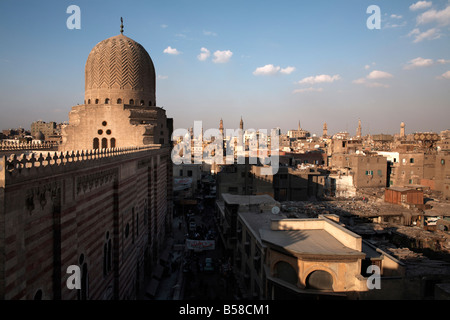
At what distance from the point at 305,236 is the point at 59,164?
9.91 m

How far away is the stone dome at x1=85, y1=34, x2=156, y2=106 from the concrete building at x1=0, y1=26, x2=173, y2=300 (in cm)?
7

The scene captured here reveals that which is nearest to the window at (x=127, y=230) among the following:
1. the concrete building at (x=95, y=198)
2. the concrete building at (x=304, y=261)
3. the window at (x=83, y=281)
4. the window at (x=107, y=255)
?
the concrete building at (x=95, y=198)

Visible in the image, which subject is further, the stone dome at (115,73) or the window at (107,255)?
the stone dome at (115,73)

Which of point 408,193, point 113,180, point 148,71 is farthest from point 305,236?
point 408,193

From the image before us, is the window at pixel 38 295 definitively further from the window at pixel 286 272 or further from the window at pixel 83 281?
the window at pixel 286 272

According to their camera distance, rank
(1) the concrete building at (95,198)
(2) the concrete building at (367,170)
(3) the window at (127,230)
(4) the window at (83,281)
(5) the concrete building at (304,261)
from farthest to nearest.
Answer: (2) the concrete building at (367,170) → (3) the window at (127,230) → (5) the concrete building at (304,261) → (4) the window at (83,281) → (1) the concrete building at (95,198)

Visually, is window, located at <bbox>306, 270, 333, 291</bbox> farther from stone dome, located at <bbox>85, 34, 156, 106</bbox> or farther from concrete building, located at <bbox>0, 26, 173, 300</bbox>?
stone dome, located at <bbox>85, 34, 156, 106</bbox>

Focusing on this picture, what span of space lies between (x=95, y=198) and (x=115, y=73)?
1460 centimetres

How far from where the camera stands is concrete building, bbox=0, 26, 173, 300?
19.1 feet

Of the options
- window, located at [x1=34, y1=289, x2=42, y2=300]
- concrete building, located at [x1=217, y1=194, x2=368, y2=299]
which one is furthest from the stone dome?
window, located at [x1=34, y1=289, x2=42, y2=300]

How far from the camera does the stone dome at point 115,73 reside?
72.5ft

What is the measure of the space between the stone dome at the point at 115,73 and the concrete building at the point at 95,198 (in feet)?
0.22

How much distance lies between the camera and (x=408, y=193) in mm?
28531
